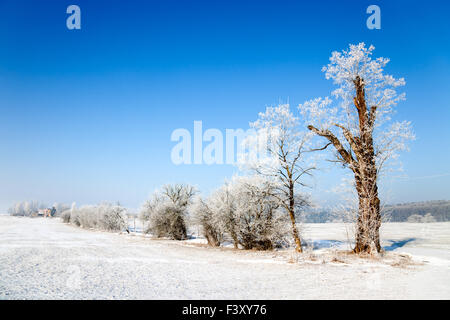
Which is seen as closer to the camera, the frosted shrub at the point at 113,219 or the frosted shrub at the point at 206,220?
the frosted shrub at the point at 206,220

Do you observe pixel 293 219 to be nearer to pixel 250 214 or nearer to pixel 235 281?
pixel 250 214

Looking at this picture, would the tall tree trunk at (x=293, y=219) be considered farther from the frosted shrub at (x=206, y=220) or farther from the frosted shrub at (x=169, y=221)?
the frosted shrub at (x=169, y=221)

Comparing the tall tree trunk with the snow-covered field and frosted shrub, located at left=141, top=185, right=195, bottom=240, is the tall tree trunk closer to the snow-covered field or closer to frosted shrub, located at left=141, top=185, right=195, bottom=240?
the snow-covered field

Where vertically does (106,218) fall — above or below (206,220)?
below

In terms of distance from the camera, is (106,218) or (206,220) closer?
(206,220)

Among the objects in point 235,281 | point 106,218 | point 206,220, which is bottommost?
point 106,218

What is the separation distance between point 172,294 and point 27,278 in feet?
19.5

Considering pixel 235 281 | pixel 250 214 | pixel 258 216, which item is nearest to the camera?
pixel 235 281

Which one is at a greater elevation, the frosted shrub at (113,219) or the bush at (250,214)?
the bush at (250,214)

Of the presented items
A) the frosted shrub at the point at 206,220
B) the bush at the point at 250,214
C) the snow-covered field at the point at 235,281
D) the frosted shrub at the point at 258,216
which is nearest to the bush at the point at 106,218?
the frosted shrub at the point at 206,220

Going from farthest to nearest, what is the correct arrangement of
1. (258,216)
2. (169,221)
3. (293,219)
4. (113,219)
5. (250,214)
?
(113,219) → (169,221) → (250,214) → (258,216) → (293,219)

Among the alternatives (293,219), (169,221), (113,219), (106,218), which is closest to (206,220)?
(293,219)
